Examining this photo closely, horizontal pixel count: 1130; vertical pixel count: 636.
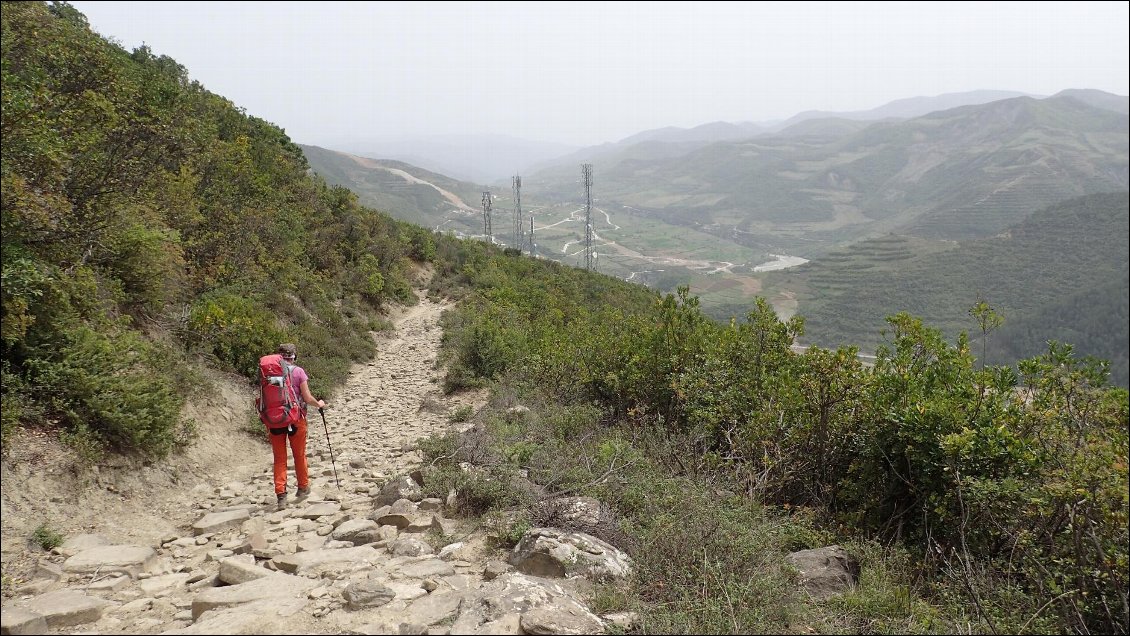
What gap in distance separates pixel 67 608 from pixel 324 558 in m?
1.71

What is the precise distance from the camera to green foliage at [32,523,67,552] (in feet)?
16.5

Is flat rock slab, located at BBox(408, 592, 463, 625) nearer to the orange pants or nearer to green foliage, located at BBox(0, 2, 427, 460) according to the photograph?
the orange pants

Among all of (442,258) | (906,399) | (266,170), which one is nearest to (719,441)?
(906,399)

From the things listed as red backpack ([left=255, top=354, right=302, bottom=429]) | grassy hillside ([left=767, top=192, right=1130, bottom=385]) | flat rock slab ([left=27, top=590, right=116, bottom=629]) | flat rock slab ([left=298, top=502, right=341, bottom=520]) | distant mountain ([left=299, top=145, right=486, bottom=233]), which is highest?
distant mountain ([left=299, top=145, right=486, bottom=233])

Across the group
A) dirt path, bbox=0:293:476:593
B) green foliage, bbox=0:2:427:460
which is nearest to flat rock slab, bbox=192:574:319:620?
dirt path, bbox=0:293:476:593

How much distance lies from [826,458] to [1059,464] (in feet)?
6.88

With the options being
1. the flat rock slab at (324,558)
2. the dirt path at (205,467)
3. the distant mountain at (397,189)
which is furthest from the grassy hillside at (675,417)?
the distant mountain at (397,189)

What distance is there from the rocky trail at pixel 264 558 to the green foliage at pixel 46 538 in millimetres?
71

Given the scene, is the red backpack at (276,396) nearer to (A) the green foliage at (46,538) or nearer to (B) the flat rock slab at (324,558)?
(A) the green foliage at (46,538)

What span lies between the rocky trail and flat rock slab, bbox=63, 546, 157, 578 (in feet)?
0.05

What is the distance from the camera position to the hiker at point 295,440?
690cm

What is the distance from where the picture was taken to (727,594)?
391 cm

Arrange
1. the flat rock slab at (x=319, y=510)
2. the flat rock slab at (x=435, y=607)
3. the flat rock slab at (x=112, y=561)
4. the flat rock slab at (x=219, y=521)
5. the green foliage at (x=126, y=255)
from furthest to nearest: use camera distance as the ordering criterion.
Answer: the flat rock slab at (x=319, y=510), the green foliage at (x=126, y=255), the flat rock slab at (x=219, y=521), the flat rock slab at (x=112, y=561), the flat rock slab at (x=435, y=607)

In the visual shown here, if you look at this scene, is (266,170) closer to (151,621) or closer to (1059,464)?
(151,621)
